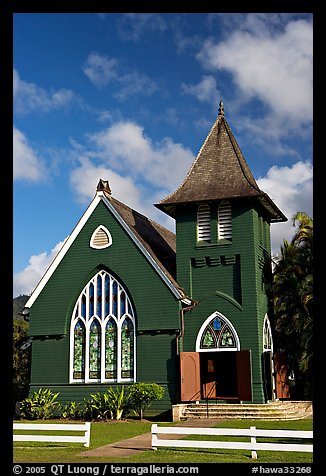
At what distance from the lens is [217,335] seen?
25062 millimetres

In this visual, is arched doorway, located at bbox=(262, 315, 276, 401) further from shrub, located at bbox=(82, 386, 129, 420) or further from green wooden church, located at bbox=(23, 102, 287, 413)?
shrub, located at bbox=(82, 386, 129, 420)

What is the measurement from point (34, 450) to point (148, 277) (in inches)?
493

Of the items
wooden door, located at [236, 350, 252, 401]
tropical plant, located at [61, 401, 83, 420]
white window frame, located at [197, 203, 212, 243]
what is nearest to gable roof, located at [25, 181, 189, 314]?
white window frame, located at [197, 203, 212, 243]

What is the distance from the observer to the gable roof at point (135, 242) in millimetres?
25453

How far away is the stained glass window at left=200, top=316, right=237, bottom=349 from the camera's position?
81.8ft

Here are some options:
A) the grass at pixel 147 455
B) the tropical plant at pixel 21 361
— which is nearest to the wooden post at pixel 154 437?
the grass at pixel 147 455

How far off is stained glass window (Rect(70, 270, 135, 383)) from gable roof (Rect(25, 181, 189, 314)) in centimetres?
195

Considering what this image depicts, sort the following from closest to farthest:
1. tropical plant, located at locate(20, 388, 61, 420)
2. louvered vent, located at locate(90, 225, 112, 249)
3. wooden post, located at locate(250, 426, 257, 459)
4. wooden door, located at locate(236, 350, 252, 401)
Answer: wooden post, located at locate(250, 426, 257, 459) < wooden door, located at locate(236, 350, 252, 401) < tropical plant, located at locate(20, 388, 61, 420) < louvered vent, located at locate(90, 225, 112, 249)

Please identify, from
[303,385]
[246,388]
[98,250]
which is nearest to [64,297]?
[98,250]

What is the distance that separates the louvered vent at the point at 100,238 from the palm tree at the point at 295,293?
8.12 m

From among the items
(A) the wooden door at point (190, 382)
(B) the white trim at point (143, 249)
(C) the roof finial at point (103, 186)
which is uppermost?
(C) the roof finial at point (103, 186)

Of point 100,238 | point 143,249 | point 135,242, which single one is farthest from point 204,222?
point 100,238

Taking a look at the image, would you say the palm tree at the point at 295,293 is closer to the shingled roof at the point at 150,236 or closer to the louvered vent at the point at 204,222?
the louvered vent at the point at 204,222
